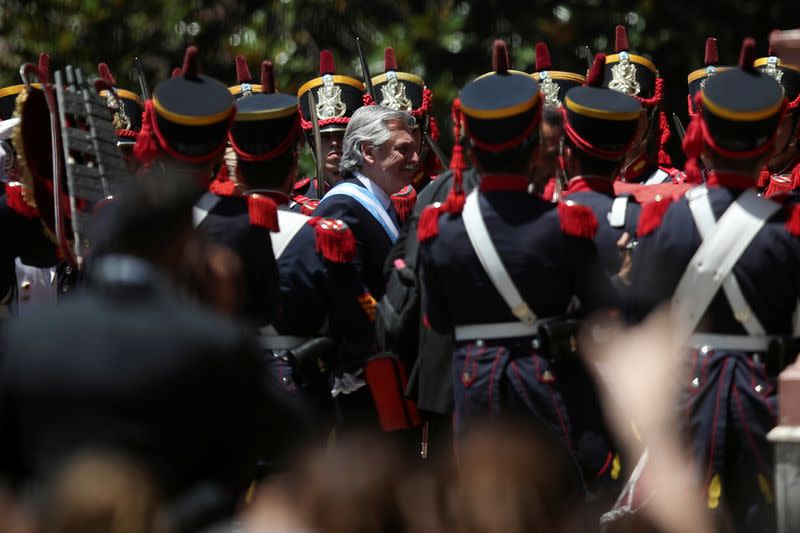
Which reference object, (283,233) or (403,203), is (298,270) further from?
(403,203)

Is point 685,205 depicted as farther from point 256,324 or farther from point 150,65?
point 150,65

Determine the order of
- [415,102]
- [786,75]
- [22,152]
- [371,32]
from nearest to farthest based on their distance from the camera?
[22,152] → [786,75] → [415,102] → [371,32]

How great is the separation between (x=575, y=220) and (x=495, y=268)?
27cm

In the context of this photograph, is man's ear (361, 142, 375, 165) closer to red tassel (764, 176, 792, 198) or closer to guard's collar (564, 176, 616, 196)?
guard's collar (564, 176, 616, 196)

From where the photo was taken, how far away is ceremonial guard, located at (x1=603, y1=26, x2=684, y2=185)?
26.0 feet

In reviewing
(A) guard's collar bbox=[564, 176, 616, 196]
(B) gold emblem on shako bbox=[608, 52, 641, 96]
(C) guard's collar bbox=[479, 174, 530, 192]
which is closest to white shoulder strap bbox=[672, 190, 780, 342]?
(C) guard's collar bbox=[479, 174, 530, 192]

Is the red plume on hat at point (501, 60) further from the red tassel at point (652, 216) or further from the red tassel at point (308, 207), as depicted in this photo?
the red tassel at point (308, 207)

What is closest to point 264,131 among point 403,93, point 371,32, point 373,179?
point 373,179

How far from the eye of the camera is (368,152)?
703cm

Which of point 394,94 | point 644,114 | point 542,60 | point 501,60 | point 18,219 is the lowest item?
point 394,94

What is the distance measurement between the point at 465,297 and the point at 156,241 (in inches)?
70.2

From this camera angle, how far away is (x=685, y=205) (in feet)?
16.4

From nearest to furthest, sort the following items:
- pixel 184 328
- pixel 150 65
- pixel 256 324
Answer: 1. pixel 184 328
2. pixel 256 324
3. pixel 150 65

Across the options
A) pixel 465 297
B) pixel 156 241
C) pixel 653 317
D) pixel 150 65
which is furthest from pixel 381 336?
pixel 150 65
